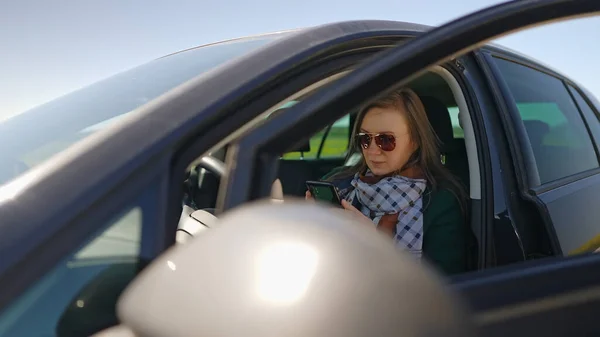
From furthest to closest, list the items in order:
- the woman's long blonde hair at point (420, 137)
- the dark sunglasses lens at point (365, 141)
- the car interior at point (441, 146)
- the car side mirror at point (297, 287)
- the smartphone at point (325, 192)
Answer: the dark sunglasses lens at point (365, 141)
the woman's long blonde hair at point (420, 137)
the smartphone at point (325, 192)
the car interior at point (441, 146)
the car side mirror at point (297, 287)

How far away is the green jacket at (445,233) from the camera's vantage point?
220 centimetres

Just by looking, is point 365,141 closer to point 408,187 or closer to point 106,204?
point 408,187

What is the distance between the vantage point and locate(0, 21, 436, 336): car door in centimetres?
96

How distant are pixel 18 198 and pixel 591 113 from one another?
10.1ft

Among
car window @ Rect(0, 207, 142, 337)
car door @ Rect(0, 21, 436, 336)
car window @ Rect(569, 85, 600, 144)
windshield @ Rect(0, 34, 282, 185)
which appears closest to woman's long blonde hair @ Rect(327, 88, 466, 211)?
windshield @ Rect(0, 34, 282, 185)

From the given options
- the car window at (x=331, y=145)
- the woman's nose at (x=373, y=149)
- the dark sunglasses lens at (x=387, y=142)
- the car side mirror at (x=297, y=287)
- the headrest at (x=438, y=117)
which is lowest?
the car window at (x=331, y=145)

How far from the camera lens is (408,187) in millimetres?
2350

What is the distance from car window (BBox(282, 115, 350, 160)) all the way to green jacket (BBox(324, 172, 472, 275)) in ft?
2.89

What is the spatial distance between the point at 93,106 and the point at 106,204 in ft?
2.27

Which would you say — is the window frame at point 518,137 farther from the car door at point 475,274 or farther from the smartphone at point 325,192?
the car door at point 475,274

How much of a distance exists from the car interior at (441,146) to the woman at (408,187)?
109mm

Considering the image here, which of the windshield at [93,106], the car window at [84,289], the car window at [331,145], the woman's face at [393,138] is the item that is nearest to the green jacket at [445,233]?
the woman's face at [393,138]

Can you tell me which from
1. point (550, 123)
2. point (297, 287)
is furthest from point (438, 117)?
point (297, 287)

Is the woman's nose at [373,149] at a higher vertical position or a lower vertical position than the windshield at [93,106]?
lower
